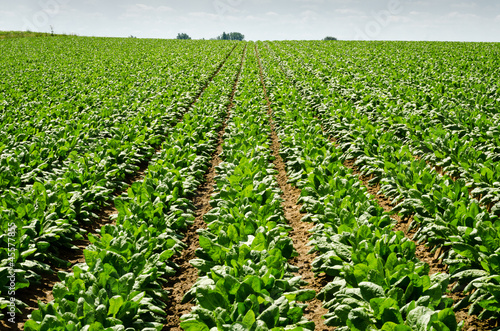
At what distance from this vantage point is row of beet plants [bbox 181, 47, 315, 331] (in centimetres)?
373

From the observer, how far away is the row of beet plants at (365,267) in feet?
11.8

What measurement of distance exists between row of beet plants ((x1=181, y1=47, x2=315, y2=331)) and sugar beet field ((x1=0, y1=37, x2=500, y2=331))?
2cm

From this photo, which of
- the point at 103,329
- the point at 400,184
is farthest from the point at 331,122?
the point at 103,329

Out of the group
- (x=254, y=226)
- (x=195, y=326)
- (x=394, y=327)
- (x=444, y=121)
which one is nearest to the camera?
(x=394, y=327)

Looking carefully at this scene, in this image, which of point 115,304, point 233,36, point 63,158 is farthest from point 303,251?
point 233,36

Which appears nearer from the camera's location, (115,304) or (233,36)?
(115,304)

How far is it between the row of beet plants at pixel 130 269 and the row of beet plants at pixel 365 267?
2094 millimetres

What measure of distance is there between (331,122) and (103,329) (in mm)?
10380

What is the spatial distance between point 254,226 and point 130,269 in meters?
1.84

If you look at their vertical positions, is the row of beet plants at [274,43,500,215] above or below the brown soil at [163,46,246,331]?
above

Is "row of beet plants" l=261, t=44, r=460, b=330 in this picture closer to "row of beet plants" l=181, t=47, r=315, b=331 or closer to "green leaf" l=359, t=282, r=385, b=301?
"green leaf" l=359, t=282, r=385, b=301

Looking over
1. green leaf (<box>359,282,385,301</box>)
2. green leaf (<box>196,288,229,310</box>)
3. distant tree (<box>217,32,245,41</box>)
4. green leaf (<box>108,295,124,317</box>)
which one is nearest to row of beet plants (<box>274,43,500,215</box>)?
green leaf (<box>359,282,385,301</box>)

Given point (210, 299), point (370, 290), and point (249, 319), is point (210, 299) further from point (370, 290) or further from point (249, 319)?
point (370, 290)

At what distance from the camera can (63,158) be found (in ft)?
31.9
